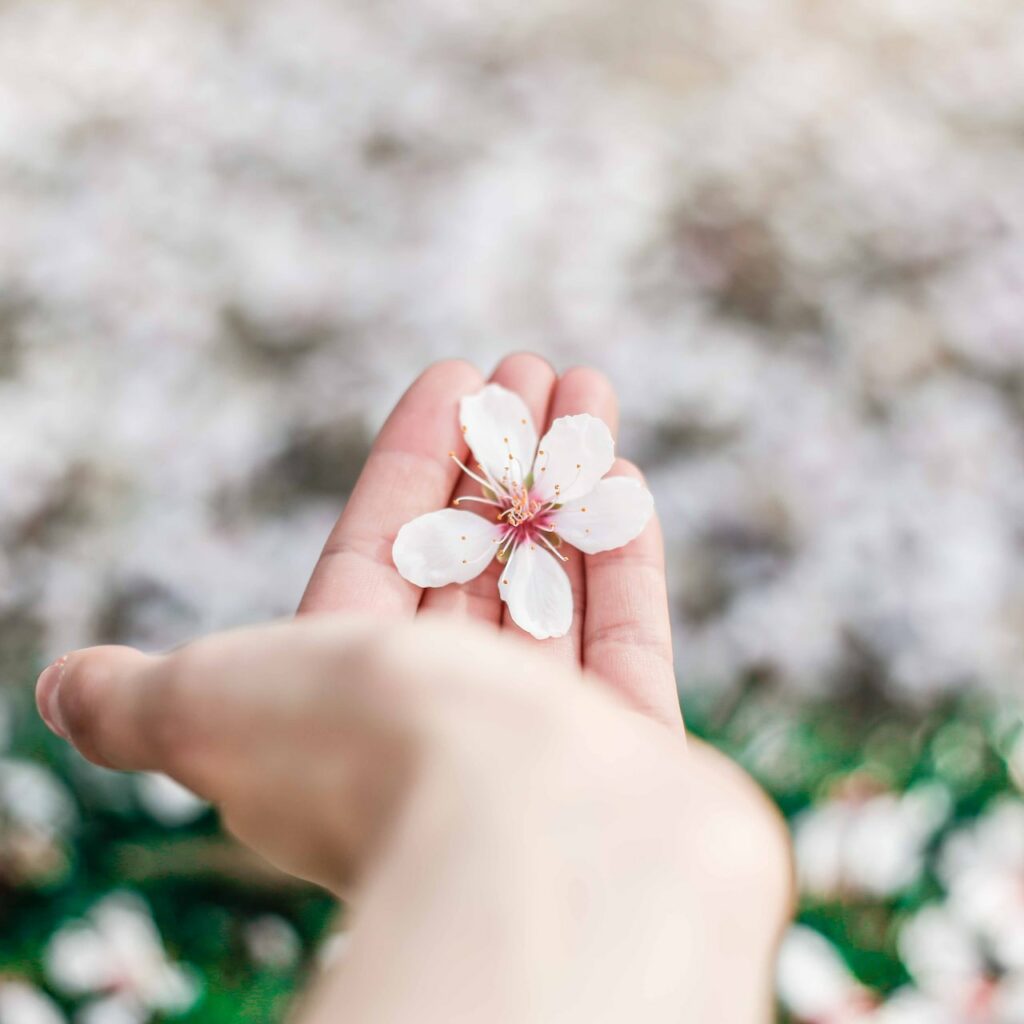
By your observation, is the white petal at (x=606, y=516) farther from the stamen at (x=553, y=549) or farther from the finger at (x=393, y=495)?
the finger at (x=393, y=495)

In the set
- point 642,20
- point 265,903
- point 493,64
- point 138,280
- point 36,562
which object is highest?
point 642,20

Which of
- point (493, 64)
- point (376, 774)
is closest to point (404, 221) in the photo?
point (493, 64)

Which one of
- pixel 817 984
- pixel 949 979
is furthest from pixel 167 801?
pixel 949 979

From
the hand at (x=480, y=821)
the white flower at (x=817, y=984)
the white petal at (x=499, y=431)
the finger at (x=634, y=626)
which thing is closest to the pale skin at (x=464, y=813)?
the hand at (x=480, y=821)

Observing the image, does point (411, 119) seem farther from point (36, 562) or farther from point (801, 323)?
point (36, 562)

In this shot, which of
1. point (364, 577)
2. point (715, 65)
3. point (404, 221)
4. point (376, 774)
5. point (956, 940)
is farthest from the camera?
point (715, 65)

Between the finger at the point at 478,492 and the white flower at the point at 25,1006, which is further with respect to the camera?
the white flower at the point at 25,1006
